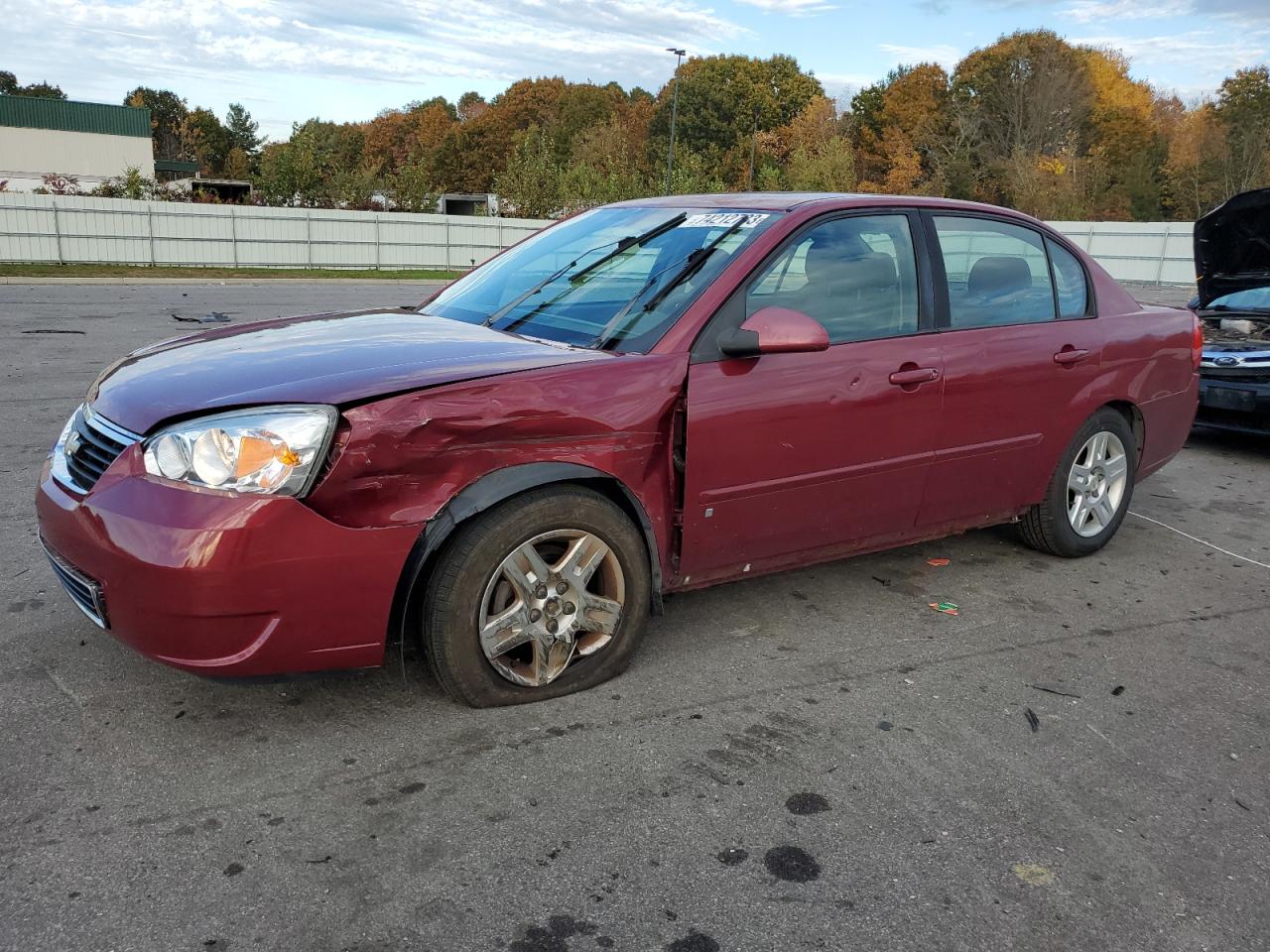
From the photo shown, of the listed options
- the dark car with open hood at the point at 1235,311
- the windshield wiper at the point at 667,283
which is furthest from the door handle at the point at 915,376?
the dark car with open hood at the point at 1235,311

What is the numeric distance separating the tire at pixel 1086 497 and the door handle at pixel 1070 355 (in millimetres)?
338

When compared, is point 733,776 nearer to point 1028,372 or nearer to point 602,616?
point 602,616

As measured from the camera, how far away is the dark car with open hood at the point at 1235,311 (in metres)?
7.33

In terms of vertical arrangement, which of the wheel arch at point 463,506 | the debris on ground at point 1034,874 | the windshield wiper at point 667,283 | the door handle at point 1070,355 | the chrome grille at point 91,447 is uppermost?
the windshield wiper at point 667,283

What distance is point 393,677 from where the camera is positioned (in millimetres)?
3404

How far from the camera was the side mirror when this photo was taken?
3.36 meters

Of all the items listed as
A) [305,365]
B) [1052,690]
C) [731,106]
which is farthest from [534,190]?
[731,106]

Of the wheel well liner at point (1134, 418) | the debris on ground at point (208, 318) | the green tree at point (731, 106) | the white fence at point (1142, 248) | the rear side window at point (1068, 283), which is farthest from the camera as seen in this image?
the green tree at point (731, 106)

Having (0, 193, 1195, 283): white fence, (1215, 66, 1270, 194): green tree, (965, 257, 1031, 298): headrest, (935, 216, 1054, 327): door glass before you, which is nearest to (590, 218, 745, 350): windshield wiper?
(935, 216, 1054, 327): door glass

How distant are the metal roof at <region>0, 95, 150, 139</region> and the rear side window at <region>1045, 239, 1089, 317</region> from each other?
224ft

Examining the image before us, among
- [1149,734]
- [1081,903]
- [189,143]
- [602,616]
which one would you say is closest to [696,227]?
[602,616]

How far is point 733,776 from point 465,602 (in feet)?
2.99

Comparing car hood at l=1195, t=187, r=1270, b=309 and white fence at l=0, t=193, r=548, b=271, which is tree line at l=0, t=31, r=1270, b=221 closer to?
white fence at l=0, t=193, r=548, b=271

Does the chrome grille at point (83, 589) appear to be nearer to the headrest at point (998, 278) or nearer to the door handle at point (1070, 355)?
the headrest at point (998, 278)
